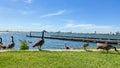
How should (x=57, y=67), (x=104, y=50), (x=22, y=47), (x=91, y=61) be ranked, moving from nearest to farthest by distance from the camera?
1. (x=57, y=67)
2. (x=91, y=61)
3. (x=104, y=50)
4. (x=22, y=47)

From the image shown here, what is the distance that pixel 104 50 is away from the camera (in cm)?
2547

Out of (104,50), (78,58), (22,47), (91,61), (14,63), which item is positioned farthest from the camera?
(22,47)

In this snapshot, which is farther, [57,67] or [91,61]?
[91,61]

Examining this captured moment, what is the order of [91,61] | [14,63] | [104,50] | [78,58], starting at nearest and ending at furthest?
[14,63] → [91,61] → [78,58] → [104,50]

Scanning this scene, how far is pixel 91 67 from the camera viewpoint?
50.5 feet

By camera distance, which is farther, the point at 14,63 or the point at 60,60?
the point at 60,60

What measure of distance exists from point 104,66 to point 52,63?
3.25 m

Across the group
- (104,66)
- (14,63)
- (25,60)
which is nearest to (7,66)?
(14,63)

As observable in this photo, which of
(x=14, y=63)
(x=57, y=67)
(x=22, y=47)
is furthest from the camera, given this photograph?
(x=22, y=47)

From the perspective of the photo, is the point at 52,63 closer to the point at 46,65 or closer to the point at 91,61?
the point at 46,65

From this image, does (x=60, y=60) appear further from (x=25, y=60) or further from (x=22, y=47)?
(x=22, y=47)

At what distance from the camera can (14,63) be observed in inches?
644

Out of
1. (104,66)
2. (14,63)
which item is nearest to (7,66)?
(14,63)

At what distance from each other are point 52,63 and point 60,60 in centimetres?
121
